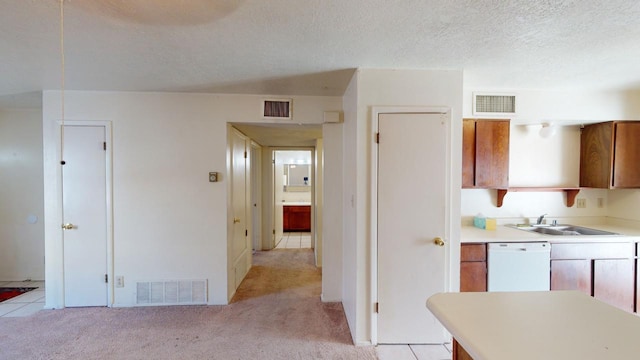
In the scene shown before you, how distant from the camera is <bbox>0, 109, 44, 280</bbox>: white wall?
3.51m

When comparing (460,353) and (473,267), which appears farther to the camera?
(473,267)

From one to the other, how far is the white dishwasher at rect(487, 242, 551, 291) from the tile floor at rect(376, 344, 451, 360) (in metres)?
0.77

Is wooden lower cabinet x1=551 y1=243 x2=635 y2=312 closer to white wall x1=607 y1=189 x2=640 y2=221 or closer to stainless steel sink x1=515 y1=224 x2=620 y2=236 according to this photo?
stainless steel sink x1=515 y1=224 x2=620 y2=236

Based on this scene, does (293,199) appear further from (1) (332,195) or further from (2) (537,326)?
(2) (537,326)

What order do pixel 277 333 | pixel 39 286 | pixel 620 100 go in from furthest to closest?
pixel 39 286, pixel 620 100, pixel 277 333

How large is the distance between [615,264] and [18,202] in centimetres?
693

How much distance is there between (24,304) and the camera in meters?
2.91

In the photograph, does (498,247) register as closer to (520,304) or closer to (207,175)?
(520,304)

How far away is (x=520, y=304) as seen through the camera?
1166 mm

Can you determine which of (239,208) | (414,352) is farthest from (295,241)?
(414,352)

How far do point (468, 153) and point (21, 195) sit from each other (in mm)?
5616

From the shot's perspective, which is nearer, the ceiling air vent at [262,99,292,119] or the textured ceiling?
the textured ceiling

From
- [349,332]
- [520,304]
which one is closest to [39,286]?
[349,332]

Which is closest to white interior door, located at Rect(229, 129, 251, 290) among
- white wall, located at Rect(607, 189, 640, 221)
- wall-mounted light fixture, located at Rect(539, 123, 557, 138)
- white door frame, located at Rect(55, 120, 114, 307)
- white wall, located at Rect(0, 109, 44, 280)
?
white door frame, located at Rect(55, 120, 114, 307)
